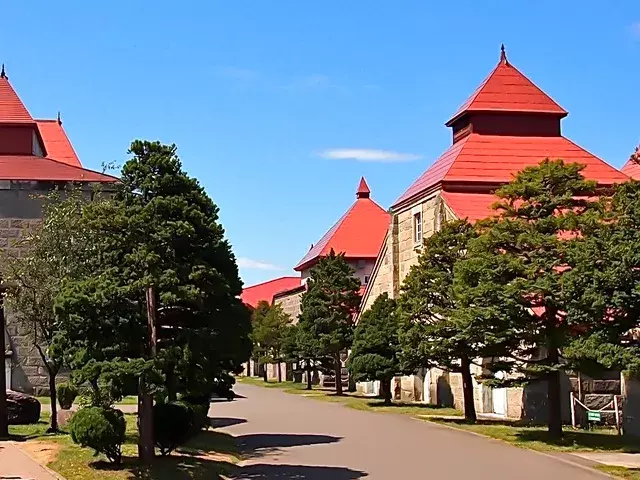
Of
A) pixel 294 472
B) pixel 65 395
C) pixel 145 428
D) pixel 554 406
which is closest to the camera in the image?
pixel 145 428

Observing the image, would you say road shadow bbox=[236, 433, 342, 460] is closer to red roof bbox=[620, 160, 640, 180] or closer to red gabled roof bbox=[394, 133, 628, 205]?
red gabled roof bbox=[394, 133, 628, 205]

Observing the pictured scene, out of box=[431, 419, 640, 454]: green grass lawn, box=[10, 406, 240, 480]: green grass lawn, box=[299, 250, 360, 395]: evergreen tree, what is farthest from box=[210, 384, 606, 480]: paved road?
box=[299, 250, 360, 395]: evergreen tree

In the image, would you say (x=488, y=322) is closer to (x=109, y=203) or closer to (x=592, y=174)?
(x=109, y=203)

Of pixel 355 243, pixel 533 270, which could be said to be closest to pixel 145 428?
pixel 533 270

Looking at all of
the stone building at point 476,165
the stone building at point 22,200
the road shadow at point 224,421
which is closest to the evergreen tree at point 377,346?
the stone building at point 476,165

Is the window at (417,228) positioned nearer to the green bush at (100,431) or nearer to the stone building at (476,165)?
the stone building at (476,165)

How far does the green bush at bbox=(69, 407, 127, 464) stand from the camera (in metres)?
13.6

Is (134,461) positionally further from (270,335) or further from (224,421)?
(270,335)

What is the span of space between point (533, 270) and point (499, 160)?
14.5 m

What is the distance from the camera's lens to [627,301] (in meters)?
16.7

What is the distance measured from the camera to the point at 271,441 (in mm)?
20578

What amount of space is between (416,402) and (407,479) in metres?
20.0

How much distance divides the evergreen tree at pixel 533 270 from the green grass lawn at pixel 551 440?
65 cm

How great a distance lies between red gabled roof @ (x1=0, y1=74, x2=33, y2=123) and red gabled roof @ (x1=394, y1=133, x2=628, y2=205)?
14832 mm
